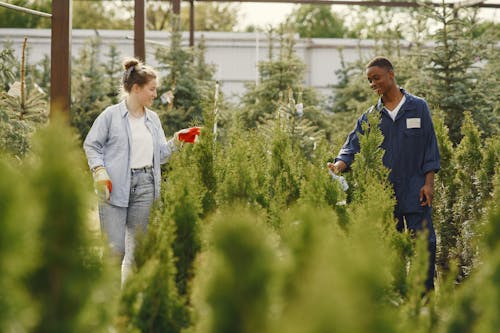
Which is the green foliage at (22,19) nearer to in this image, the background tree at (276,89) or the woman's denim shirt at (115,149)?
the background tree at (276,89)

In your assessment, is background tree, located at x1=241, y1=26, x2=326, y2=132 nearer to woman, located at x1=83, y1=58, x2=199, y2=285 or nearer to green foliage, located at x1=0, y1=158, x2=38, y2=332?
woman, located at x1=83, y1=58, x2=199, y2=285

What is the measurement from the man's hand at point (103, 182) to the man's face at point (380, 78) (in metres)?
2.15

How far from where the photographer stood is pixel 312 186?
4227 millimetres

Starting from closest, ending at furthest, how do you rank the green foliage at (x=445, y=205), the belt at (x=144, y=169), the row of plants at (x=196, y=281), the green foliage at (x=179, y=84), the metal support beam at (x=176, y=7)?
the row of plants at (x=196, y=281)
the belt at (x=144, y=169)
the green foliage at (x=445, y=205)
the green foliage at (x=179, y=84)
the metal support beam at (x=176, y=7)

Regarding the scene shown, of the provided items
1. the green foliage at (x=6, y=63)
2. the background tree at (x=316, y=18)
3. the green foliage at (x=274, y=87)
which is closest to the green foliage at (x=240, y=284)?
the green foliage at (x=6, y=63)

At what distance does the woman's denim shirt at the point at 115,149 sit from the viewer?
605 cm

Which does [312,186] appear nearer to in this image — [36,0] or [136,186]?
[136,186]

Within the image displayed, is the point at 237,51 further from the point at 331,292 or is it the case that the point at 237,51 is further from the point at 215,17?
the point at 331,292

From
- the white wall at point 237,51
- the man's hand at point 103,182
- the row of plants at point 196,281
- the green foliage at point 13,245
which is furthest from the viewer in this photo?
the white wall at point 237,51

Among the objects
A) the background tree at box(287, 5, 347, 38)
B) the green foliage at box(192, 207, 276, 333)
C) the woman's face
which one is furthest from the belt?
the background tree at box(287, 5, 347, 38)

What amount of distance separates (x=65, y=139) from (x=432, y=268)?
14.7 feet

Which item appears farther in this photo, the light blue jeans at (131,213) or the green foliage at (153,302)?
the light blue jeans at (131,213)

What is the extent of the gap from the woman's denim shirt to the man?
5.08 feet

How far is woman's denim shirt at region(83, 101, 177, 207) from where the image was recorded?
605cm
